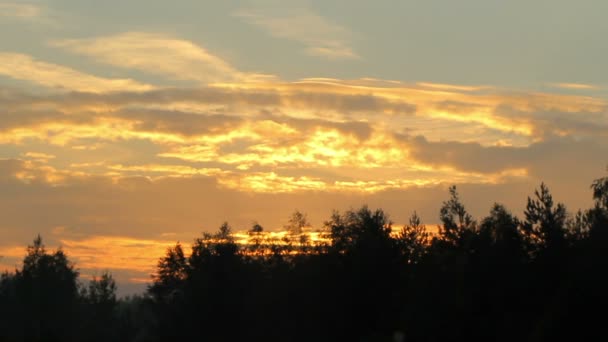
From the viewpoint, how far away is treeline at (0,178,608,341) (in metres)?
52.1

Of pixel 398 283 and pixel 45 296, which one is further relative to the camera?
pixel 45 296

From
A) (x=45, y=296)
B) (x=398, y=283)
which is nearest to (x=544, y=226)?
(x=398, y=283)

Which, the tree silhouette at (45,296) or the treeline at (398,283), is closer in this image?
the treeline at (398,283)

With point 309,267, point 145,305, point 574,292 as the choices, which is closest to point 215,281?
point 309,267

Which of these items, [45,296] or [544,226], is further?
[45,296]

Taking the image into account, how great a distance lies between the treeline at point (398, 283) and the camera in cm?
5209

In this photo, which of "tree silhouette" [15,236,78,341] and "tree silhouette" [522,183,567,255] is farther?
"tree silhouette" [15,236,78,341]

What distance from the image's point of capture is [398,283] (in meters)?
66.6

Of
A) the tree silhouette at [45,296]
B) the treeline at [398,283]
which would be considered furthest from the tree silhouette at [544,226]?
the tree silhouette at [45,296]

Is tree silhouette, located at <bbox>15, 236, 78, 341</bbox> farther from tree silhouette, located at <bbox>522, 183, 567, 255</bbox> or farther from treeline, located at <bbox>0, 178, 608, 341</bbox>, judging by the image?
tree silhouette, located at <bbox>522, 183, 567, 255</bbox>

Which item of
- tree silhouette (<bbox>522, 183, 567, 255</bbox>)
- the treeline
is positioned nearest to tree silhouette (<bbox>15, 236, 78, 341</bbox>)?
the treeline

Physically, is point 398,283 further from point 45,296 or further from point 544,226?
point 45,296

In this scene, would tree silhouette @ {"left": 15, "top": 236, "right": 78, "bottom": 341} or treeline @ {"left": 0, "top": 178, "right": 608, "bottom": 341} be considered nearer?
treeline @ {"left": 0, "top": 178, "right": 608, "bottom": 341}

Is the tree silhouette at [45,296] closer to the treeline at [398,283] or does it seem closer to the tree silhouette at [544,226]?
the treeline at [398,283]
